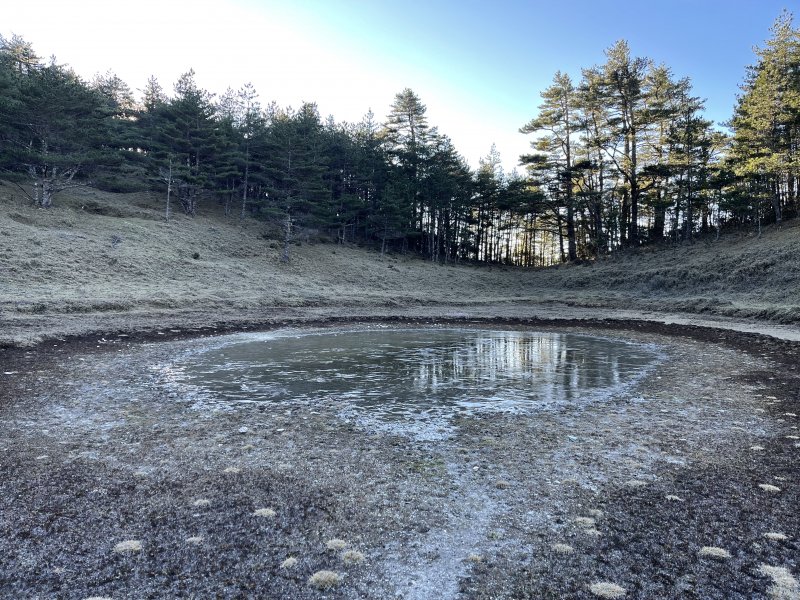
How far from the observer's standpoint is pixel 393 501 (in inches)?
182

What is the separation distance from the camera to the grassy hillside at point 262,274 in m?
23.3

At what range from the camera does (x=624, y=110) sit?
1764 inches

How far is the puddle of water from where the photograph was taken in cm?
849

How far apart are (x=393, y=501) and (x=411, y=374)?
22.3ft

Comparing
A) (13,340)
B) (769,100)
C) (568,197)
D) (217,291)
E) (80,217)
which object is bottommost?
(13,340)

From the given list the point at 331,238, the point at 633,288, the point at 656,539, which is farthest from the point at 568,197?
the point at 656,539

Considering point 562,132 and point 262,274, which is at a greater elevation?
point 562,132

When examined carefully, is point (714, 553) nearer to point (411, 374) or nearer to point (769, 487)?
Answer: point (769, 487)

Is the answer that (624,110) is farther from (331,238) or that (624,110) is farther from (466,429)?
(466,429)

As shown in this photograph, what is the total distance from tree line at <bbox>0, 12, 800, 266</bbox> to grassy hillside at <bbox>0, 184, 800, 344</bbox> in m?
3.30

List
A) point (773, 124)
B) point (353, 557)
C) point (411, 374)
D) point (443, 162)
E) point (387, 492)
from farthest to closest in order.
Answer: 1. point (443, 162)
2. point (773, 124)
3. point (411, 374)
4. point (387, 492)
5. point (353, 557)

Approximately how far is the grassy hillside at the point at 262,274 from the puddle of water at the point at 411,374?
9.90m

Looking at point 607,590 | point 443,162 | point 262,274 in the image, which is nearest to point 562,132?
point 443,162

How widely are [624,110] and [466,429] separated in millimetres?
48816
